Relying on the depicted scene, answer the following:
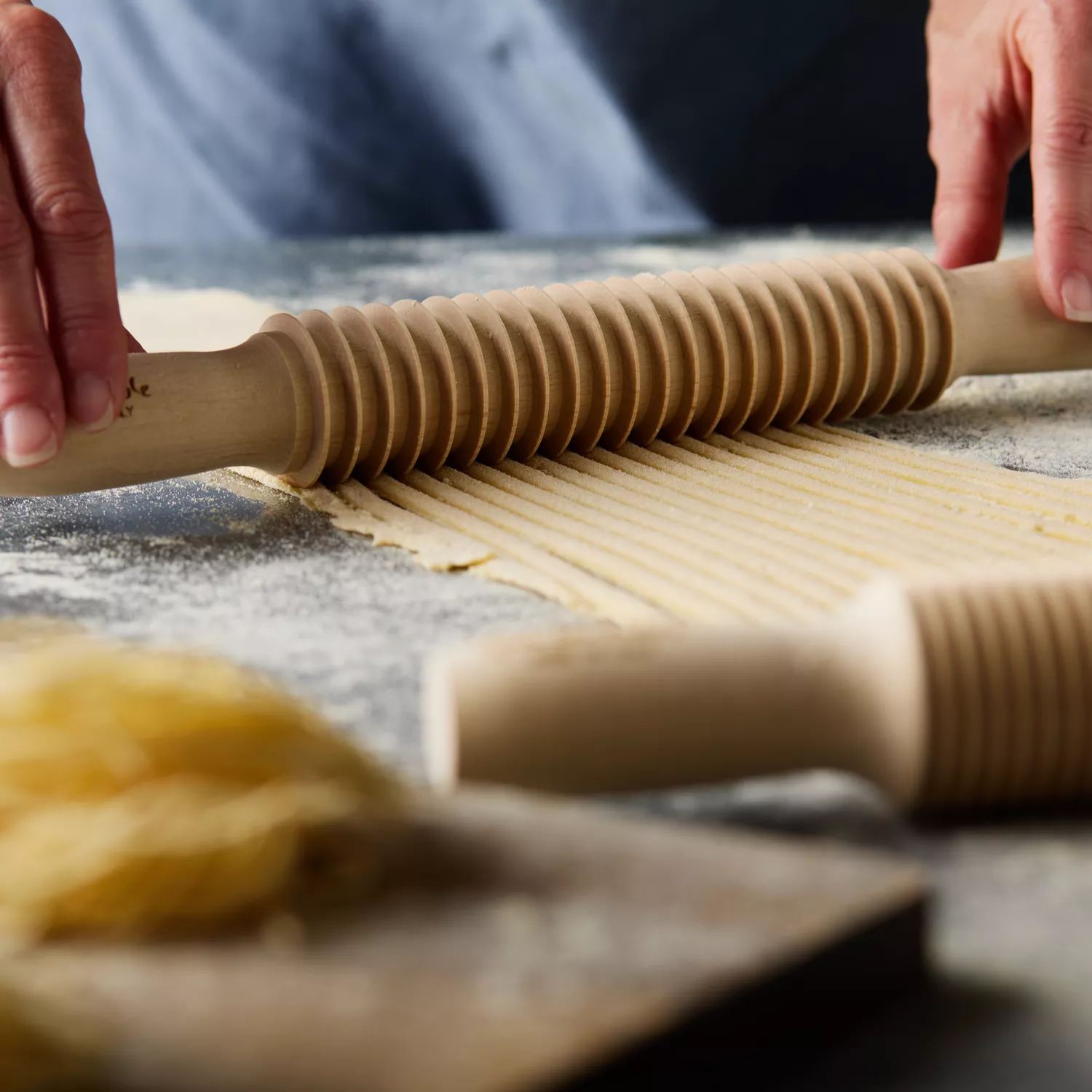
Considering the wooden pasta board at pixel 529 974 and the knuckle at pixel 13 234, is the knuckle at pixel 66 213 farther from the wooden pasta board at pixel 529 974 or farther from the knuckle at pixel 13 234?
the wooden pasta board at pixel 529 974

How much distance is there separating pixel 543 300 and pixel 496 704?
100 centimetres

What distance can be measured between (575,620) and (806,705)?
0.38m

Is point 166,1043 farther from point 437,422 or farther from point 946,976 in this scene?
point 437,422

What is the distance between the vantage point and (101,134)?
4.41 metres

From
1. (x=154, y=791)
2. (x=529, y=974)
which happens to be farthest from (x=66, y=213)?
(x=529, y=974)

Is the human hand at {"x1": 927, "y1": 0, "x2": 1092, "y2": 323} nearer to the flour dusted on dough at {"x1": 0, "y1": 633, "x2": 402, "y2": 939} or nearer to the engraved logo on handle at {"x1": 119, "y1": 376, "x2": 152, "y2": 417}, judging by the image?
the engraved logo on handle at {"x1": 119, "y1": 376, "x2": 152, "y2": 417}

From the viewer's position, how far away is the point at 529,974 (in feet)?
1.94

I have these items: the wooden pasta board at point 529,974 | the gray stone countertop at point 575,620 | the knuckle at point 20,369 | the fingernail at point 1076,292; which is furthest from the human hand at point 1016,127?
the wooden pasta board at point 529,974

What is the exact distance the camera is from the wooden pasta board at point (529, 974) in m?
0.54

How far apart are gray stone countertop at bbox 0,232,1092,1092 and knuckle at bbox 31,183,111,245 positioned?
291mm

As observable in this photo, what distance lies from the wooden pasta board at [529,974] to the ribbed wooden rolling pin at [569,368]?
87cm

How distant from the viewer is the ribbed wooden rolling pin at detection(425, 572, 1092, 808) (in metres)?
0.76

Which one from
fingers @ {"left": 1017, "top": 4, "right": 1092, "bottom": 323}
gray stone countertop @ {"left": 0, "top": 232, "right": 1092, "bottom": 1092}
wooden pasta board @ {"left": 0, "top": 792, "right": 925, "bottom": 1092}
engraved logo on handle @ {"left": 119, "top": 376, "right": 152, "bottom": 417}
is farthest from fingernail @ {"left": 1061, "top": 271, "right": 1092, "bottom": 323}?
wooden pasta board @ {"left": 0, "top": 792, "right": 925, "bottom": 1092}

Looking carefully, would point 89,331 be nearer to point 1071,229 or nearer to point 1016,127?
point 1071,229
